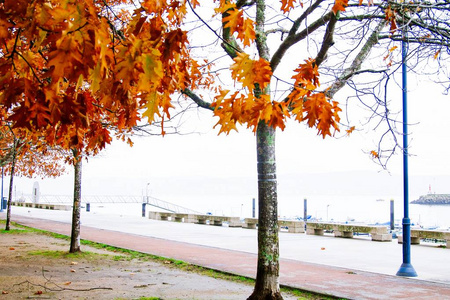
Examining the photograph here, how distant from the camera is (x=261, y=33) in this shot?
8.23 meters

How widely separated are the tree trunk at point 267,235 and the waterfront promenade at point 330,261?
7.31 feet

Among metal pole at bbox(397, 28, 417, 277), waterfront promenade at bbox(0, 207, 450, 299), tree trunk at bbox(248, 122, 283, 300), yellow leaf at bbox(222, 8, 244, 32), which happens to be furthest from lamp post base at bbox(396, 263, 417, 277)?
yellow leaf at bbox(222, 8, 244, 32)

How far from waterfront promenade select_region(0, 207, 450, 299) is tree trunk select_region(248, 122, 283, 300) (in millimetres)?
2228

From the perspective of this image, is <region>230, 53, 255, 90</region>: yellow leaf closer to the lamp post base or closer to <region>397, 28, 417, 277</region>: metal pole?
<region>397, 28, 417, 277</region>: metal pole

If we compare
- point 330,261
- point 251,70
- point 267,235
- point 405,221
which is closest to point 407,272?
point 405,221

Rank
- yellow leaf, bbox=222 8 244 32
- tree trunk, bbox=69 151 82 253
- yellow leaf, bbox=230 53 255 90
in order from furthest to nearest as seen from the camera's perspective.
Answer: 1. tree trunk, bbox=69 151 82 253
2. yellow leaf, bbox=222 8 244 32
3. yellow leaf, bbox=230 53 255 90

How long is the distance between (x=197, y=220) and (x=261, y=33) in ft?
84.1

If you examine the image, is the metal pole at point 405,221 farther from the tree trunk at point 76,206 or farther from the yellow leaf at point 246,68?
the tree trunk at point 76,206

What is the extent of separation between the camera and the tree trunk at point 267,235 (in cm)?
754

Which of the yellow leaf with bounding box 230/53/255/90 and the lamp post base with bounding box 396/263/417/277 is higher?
the yellow leaf with bounding box 230/53/255/90

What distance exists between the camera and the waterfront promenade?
32.4 ft

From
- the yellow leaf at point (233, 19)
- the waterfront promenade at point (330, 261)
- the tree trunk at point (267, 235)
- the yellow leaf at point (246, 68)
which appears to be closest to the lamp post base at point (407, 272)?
the waterfront promenade at point (330, 261)

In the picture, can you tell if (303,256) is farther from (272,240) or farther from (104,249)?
(272,240)

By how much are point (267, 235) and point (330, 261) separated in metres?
7.24
